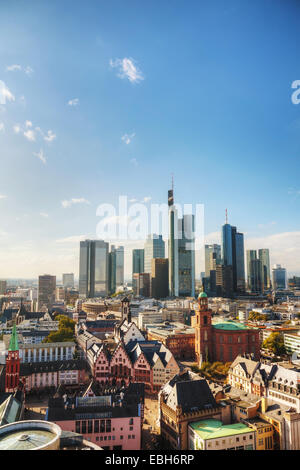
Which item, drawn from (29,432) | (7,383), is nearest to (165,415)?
(29,432)

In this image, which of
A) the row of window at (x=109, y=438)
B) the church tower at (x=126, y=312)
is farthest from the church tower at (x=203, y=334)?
the row of window at (x=109, y=438)

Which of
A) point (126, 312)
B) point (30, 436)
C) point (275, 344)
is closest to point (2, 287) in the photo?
point (126, 312)

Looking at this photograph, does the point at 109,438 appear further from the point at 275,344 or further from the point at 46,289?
the point at 46,289

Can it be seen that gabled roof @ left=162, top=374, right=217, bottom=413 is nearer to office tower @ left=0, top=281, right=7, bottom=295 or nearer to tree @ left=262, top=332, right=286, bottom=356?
tree @ left=262, top=332, right=286, bottom=356
